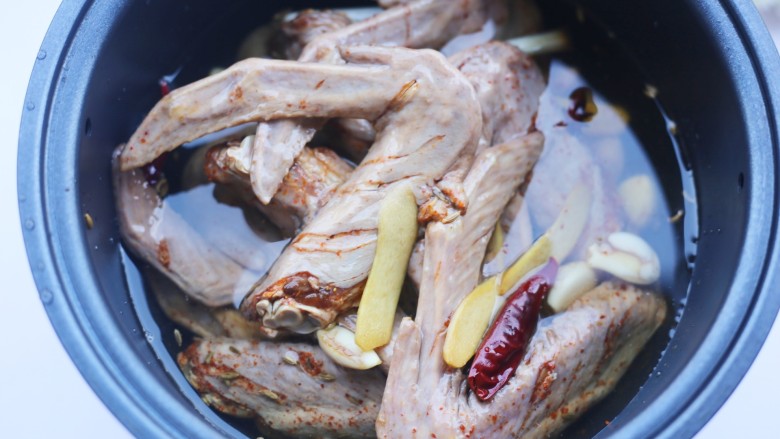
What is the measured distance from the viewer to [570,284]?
1.58m

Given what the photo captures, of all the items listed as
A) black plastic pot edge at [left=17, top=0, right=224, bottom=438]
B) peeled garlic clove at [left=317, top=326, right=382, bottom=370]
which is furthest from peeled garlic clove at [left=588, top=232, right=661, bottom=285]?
black plastic pot edge at [left=17, top=0, right=224, bottom=438]

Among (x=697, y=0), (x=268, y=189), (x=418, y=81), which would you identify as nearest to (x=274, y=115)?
(x=268, y=189)

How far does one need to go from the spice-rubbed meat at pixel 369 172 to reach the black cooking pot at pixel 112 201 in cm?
29

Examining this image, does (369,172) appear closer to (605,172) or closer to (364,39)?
(364,39)

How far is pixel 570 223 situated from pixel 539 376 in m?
0.38

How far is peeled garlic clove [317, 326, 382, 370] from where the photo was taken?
1422 millimetres

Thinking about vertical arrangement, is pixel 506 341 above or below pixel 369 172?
below

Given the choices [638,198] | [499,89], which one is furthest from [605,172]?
[499,89]

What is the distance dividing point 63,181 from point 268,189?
373mm

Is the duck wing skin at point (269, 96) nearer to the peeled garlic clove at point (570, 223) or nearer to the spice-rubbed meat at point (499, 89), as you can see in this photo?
the spice-rubbed meat at point (499, 89)

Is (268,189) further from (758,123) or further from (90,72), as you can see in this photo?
(758,123)

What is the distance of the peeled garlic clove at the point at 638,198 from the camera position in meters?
1.68

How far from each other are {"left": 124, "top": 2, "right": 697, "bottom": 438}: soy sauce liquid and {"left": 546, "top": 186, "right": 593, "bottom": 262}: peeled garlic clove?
0.17 feet

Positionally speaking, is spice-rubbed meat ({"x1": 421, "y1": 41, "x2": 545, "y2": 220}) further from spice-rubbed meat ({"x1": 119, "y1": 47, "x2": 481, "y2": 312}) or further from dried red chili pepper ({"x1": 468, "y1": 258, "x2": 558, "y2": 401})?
dried red chili pepper ({"x1": 468, "y1": 258, "x2": 558, "y2": 401})
